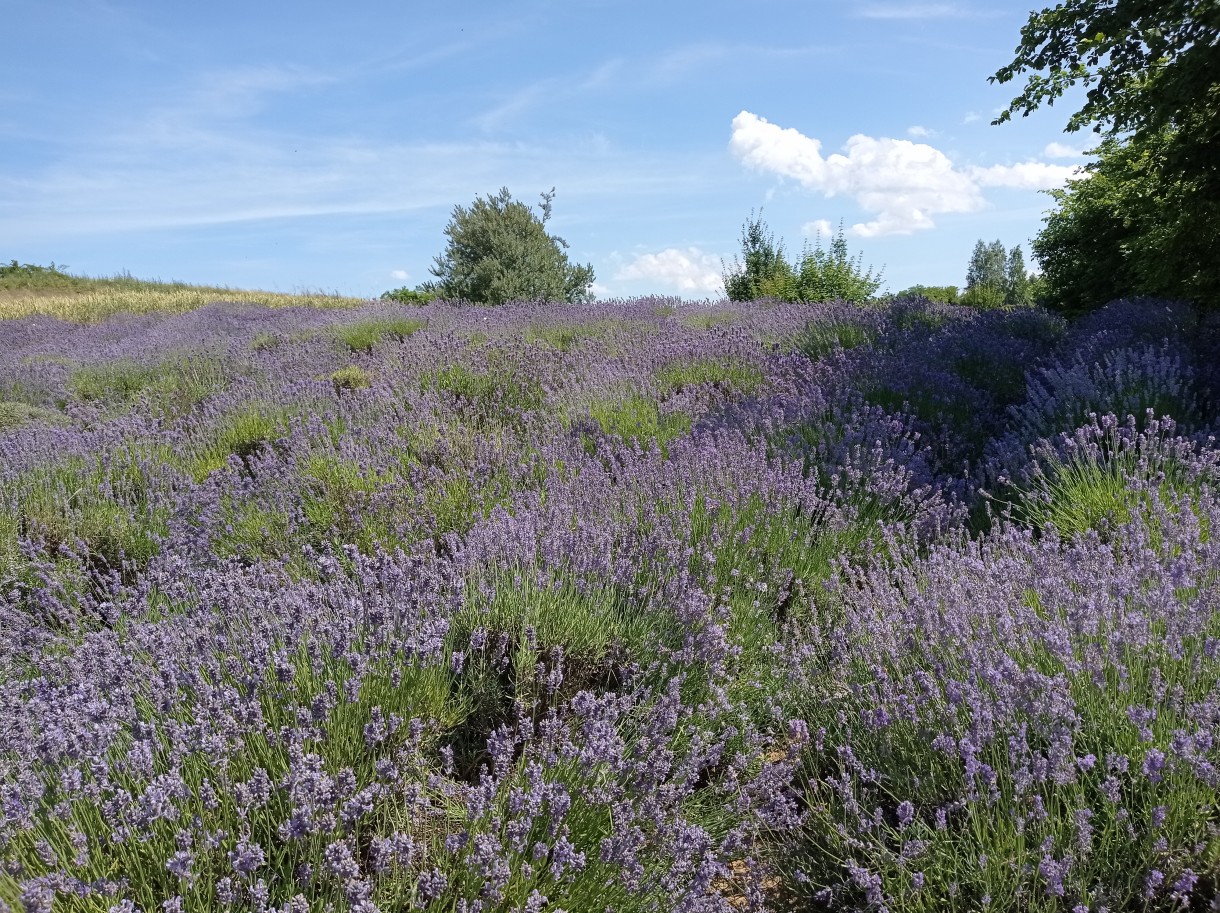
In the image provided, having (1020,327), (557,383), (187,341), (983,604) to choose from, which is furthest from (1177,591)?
(187,341)

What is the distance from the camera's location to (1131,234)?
44.0 feet

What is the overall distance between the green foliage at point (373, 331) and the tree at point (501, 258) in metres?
4.16

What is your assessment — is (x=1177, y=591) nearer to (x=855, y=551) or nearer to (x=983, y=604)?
(x=983, y=604)

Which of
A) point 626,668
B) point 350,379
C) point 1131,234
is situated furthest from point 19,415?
point 1131,234

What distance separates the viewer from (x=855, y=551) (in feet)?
11.7

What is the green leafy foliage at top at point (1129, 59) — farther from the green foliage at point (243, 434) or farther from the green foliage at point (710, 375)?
the green foliage at point (243, 434)

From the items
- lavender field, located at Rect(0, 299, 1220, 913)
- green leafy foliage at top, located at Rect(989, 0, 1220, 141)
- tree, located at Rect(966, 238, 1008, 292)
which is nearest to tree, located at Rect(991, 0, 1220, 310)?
green leafy foliage at top, located at Rect(989, 0, 1220, 141)

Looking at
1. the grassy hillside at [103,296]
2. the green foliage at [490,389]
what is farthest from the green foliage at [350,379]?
the grassy hillside at [103,296]

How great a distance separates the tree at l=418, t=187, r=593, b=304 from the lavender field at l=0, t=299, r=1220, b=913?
9.35 m

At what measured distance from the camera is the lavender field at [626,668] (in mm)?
1676

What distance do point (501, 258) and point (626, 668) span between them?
12936 millimetres

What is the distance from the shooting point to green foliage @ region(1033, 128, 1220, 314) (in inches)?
295

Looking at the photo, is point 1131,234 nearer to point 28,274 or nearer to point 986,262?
point 28,274

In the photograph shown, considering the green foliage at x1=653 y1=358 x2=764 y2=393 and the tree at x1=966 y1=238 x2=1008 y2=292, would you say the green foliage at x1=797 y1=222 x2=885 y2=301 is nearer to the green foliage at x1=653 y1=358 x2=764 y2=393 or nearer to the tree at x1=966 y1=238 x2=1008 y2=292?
the green foliage at x1=653 y1=358 x2=764 y2=393
